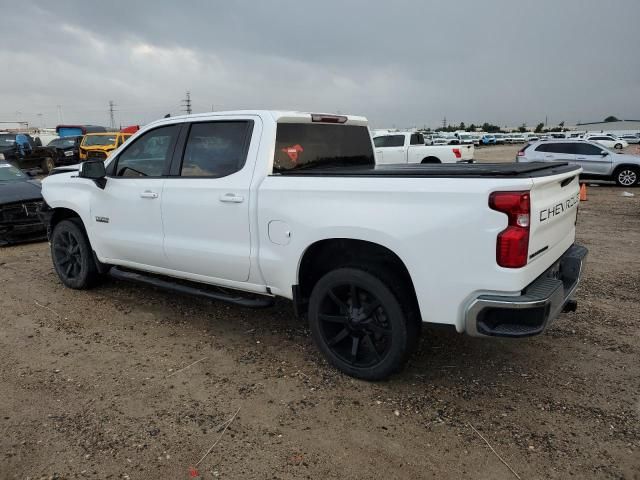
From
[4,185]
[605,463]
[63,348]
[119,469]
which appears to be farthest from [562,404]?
[4,185]

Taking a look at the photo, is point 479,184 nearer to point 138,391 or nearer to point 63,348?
point 138,391

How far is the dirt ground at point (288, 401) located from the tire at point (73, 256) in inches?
21.4

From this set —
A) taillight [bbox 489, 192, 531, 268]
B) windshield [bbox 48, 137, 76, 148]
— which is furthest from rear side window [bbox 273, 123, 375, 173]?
windshield [bbox 48, 137, 76, 148]

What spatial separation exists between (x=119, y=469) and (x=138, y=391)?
0.83 metres

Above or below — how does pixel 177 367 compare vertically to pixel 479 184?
below

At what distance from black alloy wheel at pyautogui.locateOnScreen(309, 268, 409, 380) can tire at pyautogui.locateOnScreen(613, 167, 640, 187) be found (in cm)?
1591

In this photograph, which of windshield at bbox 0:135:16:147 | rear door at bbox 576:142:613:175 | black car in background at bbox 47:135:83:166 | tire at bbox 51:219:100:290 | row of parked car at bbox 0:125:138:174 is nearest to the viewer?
tire at bbox 51:219:100:290

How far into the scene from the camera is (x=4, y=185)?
841 cm

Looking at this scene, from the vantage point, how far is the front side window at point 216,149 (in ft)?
12.9

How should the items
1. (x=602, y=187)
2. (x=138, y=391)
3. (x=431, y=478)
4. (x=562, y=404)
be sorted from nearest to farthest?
(x=431, y=478), (x=562, y=404), (x=138, y=391), (x=602, y=187)

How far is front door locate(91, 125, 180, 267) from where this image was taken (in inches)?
174

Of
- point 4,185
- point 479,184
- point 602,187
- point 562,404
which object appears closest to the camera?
point 479,184

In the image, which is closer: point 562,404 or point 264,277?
point 562,404

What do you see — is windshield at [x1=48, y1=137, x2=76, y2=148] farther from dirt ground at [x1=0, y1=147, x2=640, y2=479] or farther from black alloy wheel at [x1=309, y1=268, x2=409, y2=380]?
black alloy wheel at [x1=309, y1=268, x2=409, y2=380]
